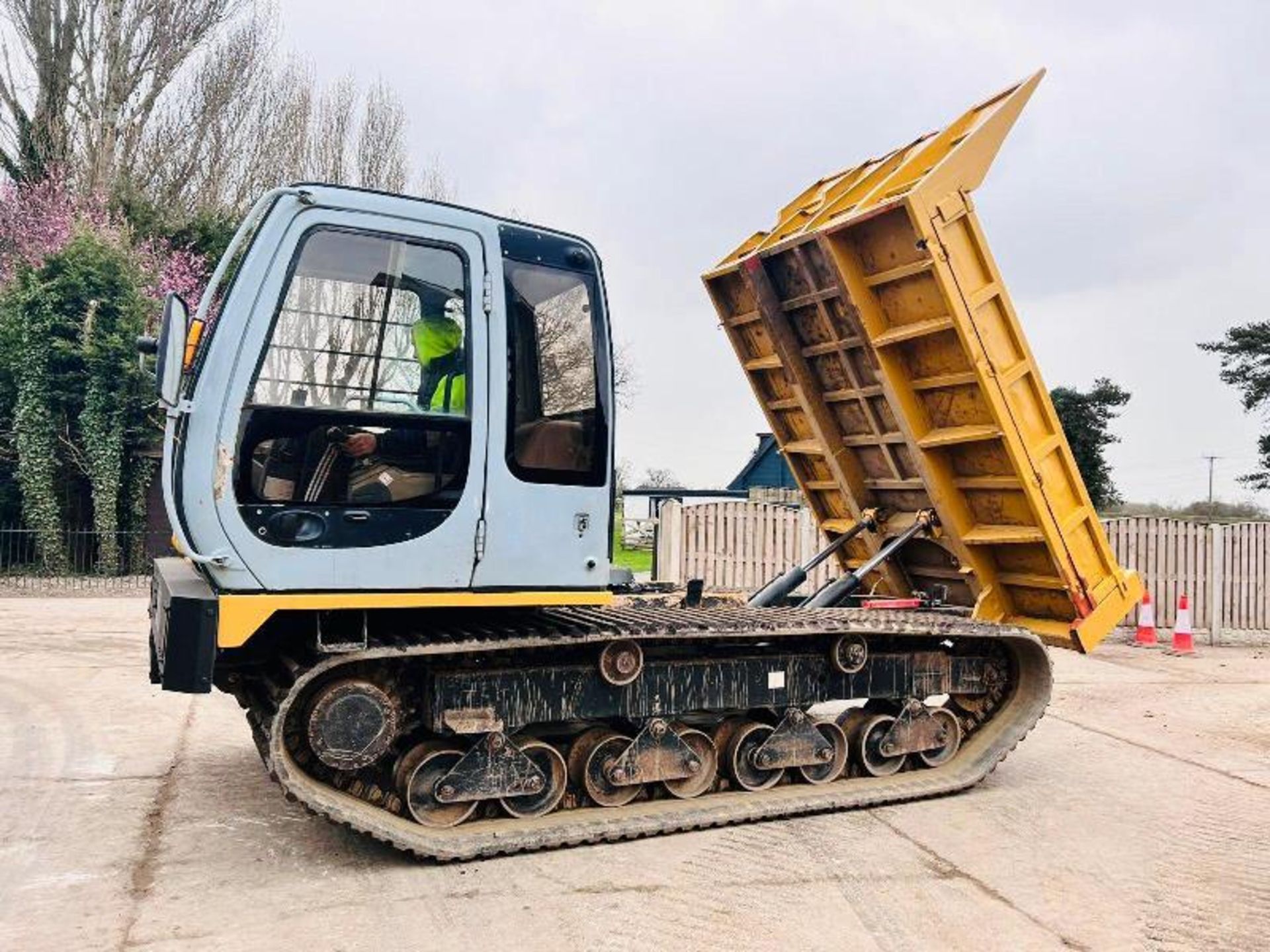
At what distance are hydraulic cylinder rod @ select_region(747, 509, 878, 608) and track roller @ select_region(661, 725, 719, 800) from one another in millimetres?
1370

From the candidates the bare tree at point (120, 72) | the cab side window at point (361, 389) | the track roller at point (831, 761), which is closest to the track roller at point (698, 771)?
the track roller at point (831, 761)

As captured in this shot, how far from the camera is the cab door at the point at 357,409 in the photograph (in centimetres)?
424

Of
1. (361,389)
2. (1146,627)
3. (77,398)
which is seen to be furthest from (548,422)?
(77,398)

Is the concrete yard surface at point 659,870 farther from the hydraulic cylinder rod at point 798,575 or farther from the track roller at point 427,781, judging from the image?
the hydraulic cylinder rod at point 798,575

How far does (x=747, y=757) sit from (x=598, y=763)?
0.86 metres

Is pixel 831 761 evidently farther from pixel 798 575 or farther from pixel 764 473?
pixel 764 473

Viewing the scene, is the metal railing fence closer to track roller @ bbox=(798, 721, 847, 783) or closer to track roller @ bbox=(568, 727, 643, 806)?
track roller @ bbox=(568, 727, 643, 806)

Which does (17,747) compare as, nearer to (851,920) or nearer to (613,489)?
(613,489)

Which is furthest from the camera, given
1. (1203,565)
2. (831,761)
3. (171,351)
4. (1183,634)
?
(1203,565)

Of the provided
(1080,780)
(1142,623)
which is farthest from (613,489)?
(1142,623)

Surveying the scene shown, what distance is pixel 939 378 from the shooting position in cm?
601

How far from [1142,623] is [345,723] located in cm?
1141

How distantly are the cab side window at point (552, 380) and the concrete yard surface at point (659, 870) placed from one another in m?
1.72

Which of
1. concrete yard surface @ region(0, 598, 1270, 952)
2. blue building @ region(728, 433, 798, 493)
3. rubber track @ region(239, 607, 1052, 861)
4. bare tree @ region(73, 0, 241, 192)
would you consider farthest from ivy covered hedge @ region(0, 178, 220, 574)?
blue building @ region(728, 433, 798, 493)
